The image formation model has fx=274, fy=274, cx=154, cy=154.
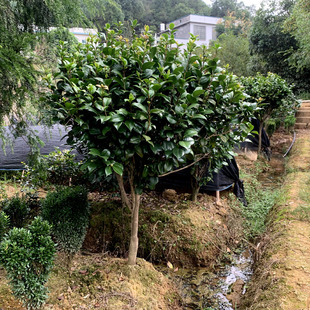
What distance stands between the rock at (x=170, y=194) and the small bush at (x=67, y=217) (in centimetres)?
169

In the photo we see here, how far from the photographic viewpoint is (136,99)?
2.21 m

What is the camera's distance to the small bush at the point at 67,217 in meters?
2.77

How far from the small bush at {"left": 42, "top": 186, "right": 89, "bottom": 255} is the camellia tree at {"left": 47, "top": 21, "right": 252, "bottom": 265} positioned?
73 centimetres

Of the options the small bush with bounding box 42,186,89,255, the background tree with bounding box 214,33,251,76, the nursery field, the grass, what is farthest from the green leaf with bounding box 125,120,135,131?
the background tree with bounding box 214,33,251,76

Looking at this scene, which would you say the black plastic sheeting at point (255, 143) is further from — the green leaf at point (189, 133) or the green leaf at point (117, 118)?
the green leaf at point (117, 118)

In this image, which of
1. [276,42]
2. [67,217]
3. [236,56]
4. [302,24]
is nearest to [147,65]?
[67,217]

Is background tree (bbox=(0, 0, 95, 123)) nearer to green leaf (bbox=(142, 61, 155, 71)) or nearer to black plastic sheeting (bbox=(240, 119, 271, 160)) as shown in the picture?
green leaf (bbox=(142, 61, 155, 71))

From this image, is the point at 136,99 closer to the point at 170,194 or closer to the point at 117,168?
the point at 117,168

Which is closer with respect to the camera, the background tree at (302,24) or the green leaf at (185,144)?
the green leaf at (185,144)

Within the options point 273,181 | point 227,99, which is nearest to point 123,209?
point 227,99

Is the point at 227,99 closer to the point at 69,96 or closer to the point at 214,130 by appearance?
the point at 214,130

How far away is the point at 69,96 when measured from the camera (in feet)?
7.48

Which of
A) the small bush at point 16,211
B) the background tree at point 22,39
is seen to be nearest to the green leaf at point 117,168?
the background tree at point 22,39

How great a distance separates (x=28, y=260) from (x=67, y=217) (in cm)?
81
